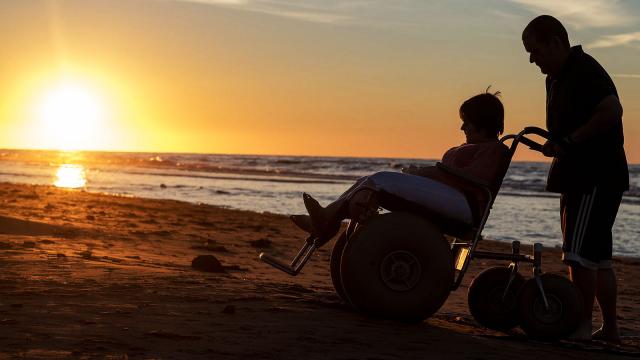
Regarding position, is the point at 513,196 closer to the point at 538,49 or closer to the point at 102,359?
the point at 538,49

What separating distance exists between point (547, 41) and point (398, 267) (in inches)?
Answer: 68.6

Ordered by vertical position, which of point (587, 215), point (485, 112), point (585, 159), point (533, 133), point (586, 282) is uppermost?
point (485, 112)

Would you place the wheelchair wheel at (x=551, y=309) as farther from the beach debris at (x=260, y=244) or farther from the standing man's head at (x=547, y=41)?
the beach debris at (x=260, y=244)

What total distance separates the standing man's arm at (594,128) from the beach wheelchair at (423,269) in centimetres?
11

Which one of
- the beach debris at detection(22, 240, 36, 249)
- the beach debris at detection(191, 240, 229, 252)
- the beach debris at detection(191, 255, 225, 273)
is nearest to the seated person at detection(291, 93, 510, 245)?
the beach debris at detection(191, 255, 225, 273)

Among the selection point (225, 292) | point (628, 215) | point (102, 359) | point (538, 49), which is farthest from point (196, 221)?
point (628, 215)

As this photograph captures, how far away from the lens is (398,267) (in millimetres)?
4484

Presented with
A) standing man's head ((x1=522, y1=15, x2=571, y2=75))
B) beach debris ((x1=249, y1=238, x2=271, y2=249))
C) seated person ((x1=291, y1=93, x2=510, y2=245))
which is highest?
standing man's head ((x1=522, y1=15, x2=571, y2=75))

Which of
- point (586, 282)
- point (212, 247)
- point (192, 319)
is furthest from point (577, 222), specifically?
point (212, 247)

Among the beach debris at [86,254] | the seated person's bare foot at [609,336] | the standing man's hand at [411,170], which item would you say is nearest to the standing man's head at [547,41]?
the standing man's hand at [411,170]

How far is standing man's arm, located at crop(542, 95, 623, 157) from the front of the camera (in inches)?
184

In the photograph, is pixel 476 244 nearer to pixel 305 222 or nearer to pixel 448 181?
pixel 448 181

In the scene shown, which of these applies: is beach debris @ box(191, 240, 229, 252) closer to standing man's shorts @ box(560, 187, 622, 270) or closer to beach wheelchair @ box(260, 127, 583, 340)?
beach wheelchair @ box(260, 127, 583, 340)

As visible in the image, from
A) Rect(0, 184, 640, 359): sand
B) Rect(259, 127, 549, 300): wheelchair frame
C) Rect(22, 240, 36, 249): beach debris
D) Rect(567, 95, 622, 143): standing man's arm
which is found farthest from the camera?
Rect(22, 240, 36, 249): beach debris
